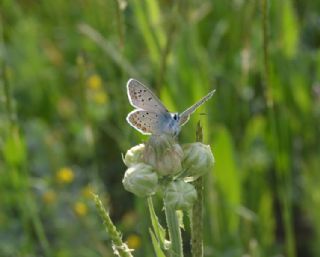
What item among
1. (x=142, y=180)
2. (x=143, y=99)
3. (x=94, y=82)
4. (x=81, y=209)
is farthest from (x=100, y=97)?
(x=142, y=180)

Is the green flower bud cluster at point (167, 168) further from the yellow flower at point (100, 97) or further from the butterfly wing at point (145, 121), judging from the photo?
the yellow flower at point (100, 97)

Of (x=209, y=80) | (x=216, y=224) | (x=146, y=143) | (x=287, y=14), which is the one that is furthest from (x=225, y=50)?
(x=146, y=143)

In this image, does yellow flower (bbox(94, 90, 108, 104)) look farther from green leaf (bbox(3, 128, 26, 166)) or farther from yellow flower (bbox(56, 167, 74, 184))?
green leaf (bbox(3, 128, 26, 166))

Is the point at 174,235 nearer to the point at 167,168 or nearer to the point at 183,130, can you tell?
the point at 167,168

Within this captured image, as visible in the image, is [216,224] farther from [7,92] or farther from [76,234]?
[7,92]

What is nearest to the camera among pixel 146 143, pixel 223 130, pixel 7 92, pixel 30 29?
pixel 146 143

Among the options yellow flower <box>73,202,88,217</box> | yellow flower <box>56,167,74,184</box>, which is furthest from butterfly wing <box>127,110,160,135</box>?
yellow flower <box>56,167,74,184</box>

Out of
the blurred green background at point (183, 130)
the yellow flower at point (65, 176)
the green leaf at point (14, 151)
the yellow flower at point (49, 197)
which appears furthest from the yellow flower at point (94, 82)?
the green leaf at point (14, 151)
